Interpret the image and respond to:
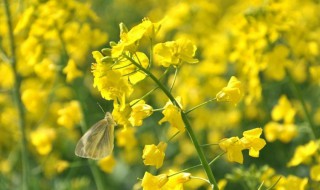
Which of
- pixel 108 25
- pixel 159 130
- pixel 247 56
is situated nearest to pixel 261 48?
pixel 247 56

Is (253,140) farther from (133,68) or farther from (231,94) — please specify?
(133,68)

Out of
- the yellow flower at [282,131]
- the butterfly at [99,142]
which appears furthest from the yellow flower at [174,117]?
the yellow flower at [282,131]

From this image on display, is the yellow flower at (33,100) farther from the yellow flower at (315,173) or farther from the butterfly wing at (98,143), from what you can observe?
the yellow flower at (315,173)

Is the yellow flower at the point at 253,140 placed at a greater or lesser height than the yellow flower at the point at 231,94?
lesser

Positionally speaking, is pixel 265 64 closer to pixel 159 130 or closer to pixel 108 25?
pixel 159 130

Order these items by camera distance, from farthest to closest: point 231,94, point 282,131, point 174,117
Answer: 1. point 282,131
2. point 231,94
3. point 174,117

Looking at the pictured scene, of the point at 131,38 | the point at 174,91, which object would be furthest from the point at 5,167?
the point at 131,38

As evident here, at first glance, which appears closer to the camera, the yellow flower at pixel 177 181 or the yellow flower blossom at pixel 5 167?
the yellow flower at pixel 177 181
